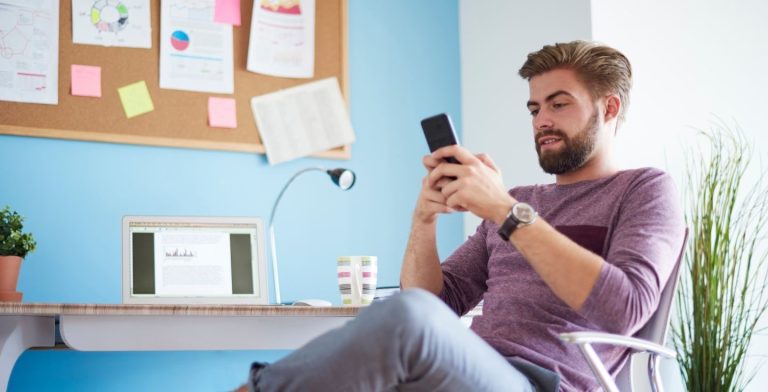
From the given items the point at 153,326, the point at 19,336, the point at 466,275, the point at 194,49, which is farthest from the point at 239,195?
the point at 466,275

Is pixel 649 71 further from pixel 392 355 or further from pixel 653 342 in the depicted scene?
pixel 392 355

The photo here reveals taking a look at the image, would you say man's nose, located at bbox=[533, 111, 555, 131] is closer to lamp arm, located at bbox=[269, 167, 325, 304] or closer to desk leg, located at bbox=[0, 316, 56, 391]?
lamp arm, located at bbox=[269, 167, 325, 304]

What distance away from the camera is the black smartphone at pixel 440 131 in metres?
1.57

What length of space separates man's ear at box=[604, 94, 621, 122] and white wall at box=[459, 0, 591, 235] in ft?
3.02

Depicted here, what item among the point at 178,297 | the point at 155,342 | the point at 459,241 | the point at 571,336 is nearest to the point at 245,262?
the point at 178,297

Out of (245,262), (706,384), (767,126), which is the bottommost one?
(706,384)

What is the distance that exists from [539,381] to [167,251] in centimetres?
119

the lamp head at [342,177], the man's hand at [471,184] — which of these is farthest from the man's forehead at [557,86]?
the lamp head at [342,177]

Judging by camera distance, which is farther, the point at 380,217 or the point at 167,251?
the point at 380,217

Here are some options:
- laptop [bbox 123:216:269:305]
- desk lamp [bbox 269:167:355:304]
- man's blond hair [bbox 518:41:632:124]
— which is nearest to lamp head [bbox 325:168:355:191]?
desk lamp [bbox 269:167:355:304]

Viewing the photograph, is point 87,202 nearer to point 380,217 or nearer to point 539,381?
point 380,217

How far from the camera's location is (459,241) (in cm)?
313

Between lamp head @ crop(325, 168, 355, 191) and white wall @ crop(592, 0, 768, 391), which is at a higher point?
white wall @ crop(592, 0, 768, 391)

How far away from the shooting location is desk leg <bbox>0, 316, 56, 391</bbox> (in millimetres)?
Answer: 1872
